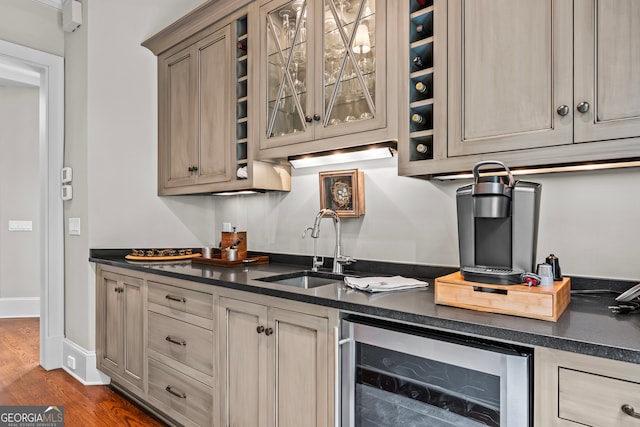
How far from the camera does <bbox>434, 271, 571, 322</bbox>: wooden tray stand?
1.18 m

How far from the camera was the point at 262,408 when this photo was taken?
70.6 inches

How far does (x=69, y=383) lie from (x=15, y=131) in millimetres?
3695

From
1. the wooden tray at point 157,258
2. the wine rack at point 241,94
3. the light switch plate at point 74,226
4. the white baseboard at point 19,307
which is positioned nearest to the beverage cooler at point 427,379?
the wine rack at point 241,94

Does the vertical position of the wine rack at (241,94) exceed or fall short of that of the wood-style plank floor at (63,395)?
it exceeds it

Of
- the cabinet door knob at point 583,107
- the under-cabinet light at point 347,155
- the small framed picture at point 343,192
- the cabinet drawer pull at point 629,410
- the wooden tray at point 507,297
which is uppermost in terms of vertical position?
the cabinet door knob at point 583,107

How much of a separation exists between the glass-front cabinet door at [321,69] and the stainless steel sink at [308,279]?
0.73 m

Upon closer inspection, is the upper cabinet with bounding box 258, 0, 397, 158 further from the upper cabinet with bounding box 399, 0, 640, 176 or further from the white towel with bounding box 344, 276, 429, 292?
the white towel with bounding box 344, 276, 429, 292

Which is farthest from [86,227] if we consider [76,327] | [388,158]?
[388,158]

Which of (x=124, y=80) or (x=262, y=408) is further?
(x=124, y=80)

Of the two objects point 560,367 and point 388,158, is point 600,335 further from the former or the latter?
point 388,158

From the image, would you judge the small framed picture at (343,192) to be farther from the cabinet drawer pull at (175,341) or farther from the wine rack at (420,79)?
the cabinet drawer pull at (175,341)

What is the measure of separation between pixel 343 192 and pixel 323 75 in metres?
0.65

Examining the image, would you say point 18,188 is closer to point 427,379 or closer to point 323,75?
point 323,75

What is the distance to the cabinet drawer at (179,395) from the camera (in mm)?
2092
